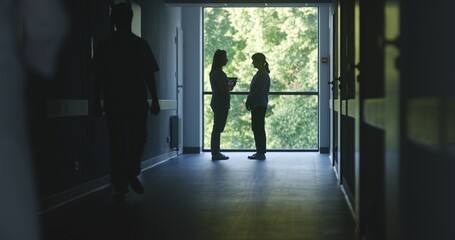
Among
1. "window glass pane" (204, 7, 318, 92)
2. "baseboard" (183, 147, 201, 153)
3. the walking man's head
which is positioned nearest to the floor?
the walking man's head

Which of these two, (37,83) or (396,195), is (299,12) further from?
(396,195)

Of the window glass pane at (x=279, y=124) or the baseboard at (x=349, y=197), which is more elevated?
the window glass pane at (x=279, y=124)

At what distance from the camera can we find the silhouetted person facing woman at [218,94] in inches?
403

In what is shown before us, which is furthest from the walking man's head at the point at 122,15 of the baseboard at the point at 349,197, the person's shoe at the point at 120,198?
the baseboard at the point at 349,197

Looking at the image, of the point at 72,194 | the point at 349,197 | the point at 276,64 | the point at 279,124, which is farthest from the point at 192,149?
the point at 349,197

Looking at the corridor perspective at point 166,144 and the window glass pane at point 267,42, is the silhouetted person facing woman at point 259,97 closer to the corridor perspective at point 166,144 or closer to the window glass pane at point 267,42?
the corridor perspective at point 166,144

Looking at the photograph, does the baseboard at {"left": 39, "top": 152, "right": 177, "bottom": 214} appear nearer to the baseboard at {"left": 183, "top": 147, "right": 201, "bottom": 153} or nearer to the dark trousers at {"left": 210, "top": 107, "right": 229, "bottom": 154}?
the dark trousers at {"left": 210, "top": 107, "right": 229, "bottom": 154}

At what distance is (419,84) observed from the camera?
2.32 metres

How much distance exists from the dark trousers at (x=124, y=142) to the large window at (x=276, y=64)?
657cm

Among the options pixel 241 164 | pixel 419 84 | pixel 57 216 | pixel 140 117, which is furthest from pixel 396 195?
pixel 241 164

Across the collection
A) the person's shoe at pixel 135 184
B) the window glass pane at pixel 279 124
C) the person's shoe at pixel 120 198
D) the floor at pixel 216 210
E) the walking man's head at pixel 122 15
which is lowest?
the floor at pixel 216 210

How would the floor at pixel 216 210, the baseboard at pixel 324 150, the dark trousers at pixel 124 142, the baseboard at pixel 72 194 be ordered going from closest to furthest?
the floor at pixel 216 210, the baseboard at pixel 72 194, the dark trousers at pixel 124 142, the baseboard at pixel 324 150

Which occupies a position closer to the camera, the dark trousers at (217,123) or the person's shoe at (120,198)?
the person's shoe at (120,198)

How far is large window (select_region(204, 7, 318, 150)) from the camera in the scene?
39.7 ft
